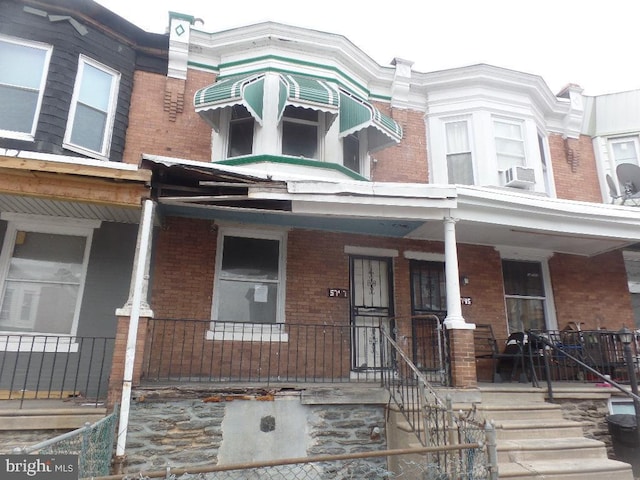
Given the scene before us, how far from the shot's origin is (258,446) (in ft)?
19.1

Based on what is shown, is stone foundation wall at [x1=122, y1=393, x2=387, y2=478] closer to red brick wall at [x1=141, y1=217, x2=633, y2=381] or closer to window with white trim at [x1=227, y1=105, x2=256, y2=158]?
red brick wall at [x1=141, y1=217, x2=633, y2=381]

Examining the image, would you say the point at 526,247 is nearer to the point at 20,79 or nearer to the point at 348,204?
the point at 348,204

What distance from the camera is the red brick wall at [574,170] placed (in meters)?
10.7

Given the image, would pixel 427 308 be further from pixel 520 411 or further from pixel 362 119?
pixel 362 119

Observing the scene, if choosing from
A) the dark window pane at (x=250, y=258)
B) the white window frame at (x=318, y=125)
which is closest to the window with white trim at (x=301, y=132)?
the white window frame at (x=318, y=125)

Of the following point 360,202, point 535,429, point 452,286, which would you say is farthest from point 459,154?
point 535,429

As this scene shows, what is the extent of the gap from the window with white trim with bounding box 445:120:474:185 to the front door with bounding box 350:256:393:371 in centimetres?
270

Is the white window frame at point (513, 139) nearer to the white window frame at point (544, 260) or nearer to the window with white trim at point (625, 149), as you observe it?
the white window frame at point (544, 260)

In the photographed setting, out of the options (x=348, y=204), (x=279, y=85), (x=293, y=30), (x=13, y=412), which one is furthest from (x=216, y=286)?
(x=293, y=30)

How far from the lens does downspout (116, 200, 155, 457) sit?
5320mm

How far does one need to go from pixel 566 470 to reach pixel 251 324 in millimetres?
4775

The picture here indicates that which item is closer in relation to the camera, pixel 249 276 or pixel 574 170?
pixel 249 276

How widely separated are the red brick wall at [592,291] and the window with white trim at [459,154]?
2.54m

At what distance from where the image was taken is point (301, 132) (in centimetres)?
904
